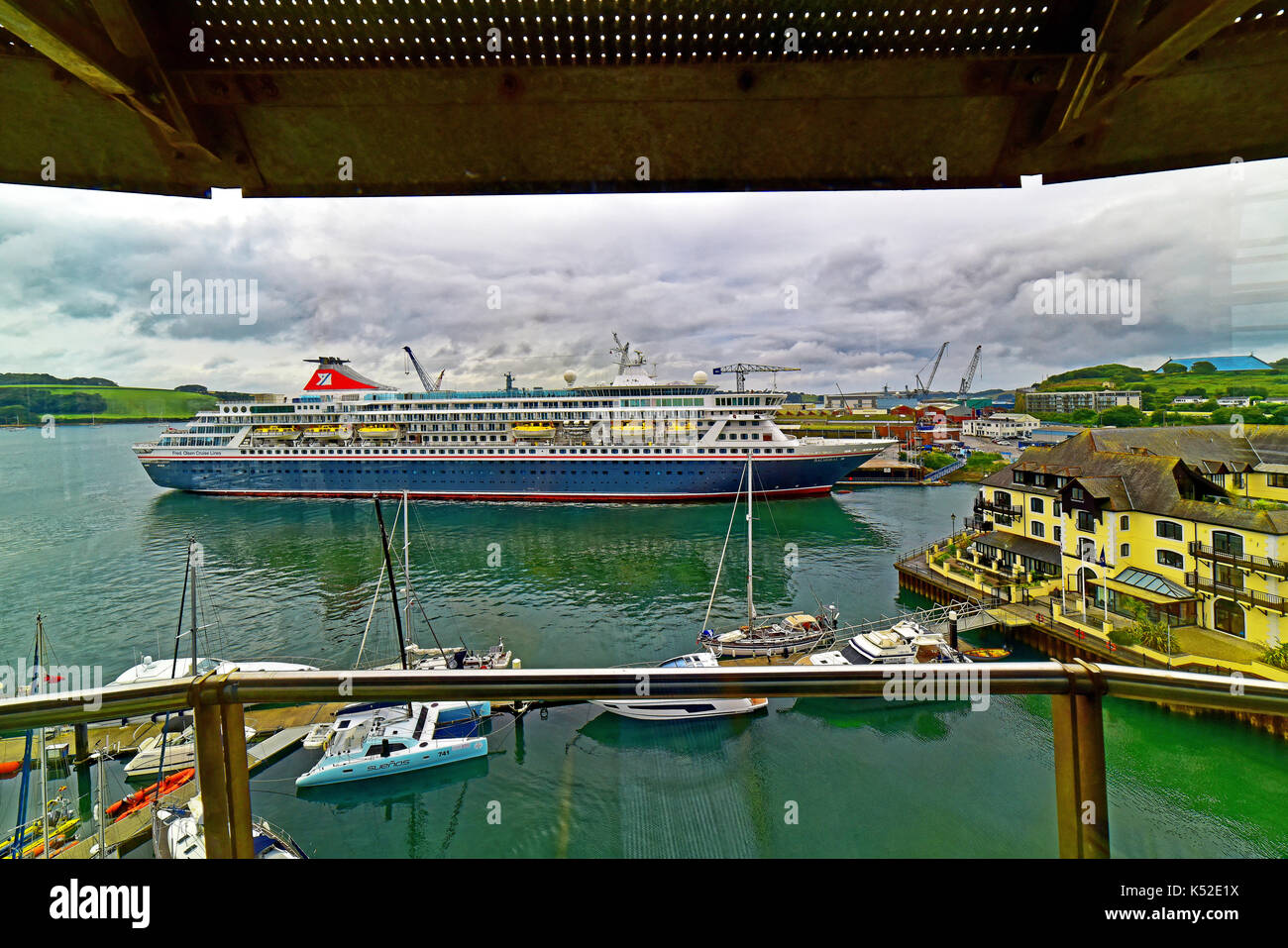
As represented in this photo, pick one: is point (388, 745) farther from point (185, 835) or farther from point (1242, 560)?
point (1242, 560)

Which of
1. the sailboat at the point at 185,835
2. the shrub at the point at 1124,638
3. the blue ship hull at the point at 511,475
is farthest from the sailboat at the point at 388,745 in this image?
the blue ship hull at the point at 511,475

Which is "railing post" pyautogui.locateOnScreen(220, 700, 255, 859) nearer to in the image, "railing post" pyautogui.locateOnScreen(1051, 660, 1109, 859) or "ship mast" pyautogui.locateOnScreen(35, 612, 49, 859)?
"railing post" pyautogui.locateOnScreen(1051, 660, 1109, 859)

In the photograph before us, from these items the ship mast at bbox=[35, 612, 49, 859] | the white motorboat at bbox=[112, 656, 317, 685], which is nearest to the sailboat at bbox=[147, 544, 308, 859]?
the ship mast at bbox=[35, 612, 49, 859]

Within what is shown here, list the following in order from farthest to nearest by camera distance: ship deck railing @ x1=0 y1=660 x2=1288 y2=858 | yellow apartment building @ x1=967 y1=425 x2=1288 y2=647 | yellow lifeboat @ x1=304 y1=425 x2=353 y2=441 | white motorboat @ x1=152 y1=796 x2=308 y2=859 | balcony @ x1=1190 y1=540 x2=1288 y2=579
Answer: yellow lifeboat @ x1=304 y1=425 x2=353 y2=441
yellow apartment building @ x1=967 y1=425 x2=1288 y2=647
balcony @ x1=1190 y1=540 x2=1288 y2=579
white motorboat @ x1=152 y1=796 x2=308 y2=859
ship deck railing @ x1=0 y1=660 x2=1288 y2=858

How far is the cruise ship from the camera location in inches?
861

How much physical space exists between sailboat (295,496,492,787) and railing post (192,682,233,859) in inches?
216

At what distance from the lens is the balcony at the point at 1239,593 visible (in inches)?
266

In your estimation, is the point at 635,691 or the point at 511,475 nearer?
the point at 635,691

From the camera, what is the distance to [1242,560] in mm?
7070

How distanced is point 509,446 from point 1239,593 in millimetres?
21569

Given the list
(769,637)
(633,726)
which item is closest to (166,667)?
(633,726)

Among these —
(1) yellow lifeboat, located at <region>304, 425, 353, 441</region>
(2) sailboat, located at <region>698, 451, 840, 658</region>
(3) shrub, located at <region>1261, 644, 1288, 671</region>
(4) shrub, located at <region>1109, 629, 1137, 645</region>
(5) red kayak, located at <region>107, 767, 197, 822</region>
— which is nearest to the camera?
(5) red kayak, located at <region>107, 767, 197, 822</region>

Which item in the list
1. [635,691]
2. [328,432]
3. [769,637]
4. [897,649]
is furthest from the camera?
[328,432]

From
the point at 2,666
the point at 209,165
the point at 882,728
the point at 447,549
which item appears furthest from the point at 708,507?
the point at 209,165
